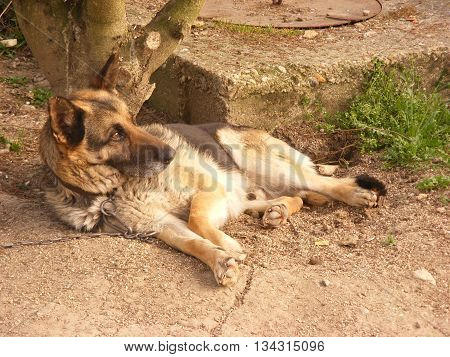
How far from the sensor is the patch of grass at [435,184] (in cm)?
554

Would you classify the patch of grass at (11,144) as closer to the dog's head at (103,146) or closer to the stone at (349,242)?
the dog's head at (103,146)

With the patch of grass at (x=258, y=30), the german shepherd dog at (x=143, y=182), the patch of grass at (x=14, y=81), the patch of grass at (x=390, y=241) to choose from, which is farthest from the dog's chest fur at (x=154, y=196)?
the patch of grass at (x=14, y=81)

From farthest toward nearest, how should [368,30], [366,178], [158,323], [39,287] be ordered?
[368,30] → [366,178] → [39,287] → [158,323]

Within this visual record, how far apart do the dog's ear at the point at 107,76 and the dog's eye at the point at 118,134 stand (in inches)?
20.6

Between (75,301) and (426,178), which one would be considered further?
(426,178)

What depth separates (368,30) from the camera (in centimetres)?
769

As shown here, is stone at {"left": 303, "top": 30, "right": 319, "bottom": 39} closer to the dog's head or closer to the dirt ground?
the dirt ground

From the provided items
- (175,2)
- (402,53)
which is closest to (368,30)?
(402,53)

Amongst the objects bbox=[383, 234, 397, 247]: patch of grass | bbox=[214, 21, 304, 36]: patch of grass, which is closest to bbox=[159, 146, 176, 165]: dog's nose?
bbox=[383, 234, 397, 247]: patch of grass

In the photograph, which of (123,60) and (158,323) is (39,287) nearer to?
(158,323)

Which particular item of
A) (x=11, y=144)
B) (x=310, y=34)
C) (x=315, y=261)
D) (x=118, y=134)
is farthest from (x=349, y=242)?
(x=11, y=144)

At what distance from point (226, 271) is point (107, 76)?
196cm

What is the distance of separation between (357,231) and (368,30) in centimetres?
318

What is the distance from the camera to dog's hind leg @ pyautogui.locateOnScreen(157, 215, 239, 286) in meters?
4.51
